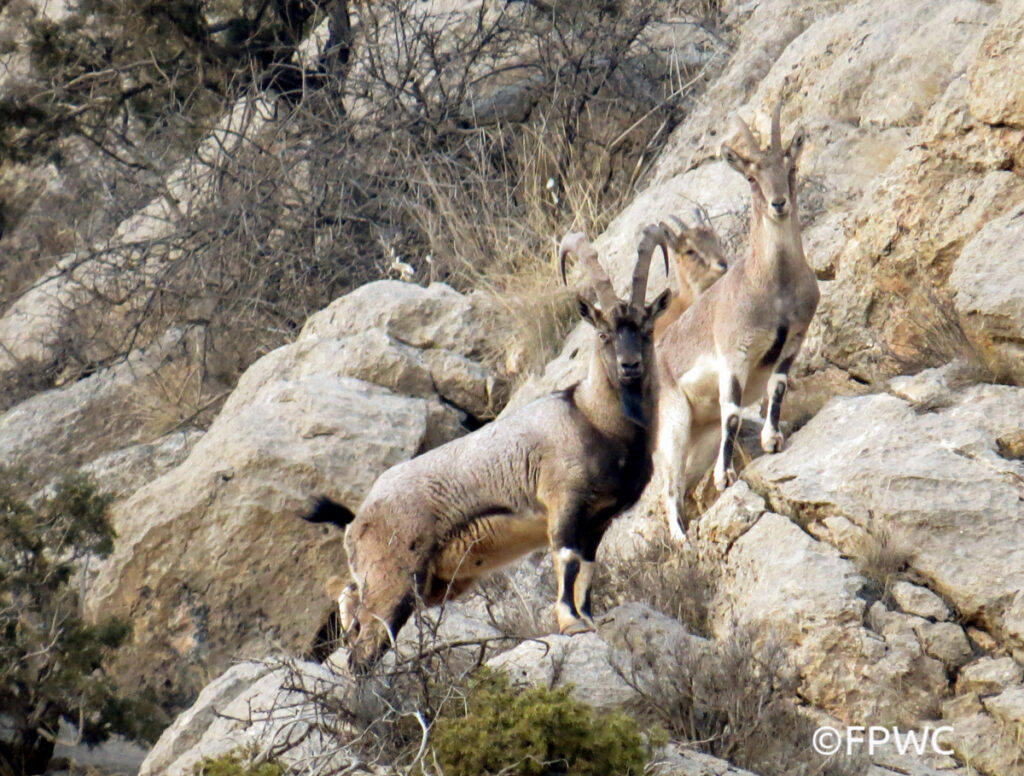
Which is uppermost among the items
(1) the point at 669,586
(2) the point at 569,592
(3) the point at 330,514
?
(3) the point at 330,514

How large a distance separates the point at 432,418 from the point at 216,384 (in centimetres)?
414

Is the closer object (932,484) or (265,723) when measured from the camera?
(265,723)

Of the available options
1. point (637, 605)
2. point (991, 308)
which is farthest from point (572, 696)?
point (991, 308)

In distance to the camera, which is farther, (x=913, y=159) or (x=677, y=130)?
(x=677, y=130)

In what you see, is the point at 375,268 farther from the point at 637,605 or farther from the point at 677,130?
the point at 637,605

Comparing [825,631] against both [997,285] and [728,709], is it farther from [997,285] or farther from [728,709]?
[997,285]

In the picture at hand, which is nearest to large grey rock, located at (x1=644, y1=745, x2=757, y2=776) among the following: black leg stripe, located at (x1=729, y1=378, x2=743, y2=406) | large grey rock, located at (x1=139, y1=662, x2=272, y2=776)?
large grey rock, located at (x1=139, y1=662, x2=272, y2=776)

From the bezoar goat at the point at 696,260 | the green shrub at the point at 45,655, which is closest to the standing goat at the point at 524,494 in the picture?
the green shrub at the point at 45,655

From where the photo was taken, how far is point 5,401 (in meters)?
15.5

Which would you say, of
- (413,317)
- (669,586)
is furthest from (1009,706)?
(413,317)


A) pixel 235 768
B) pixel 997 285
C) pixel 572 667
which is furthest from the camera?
pixel 997 285

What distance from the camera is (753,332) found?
8938 mm

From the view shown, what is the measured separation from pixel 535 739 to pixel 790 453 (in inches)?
149

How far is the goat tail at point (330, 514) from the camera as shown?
25.0 ft
